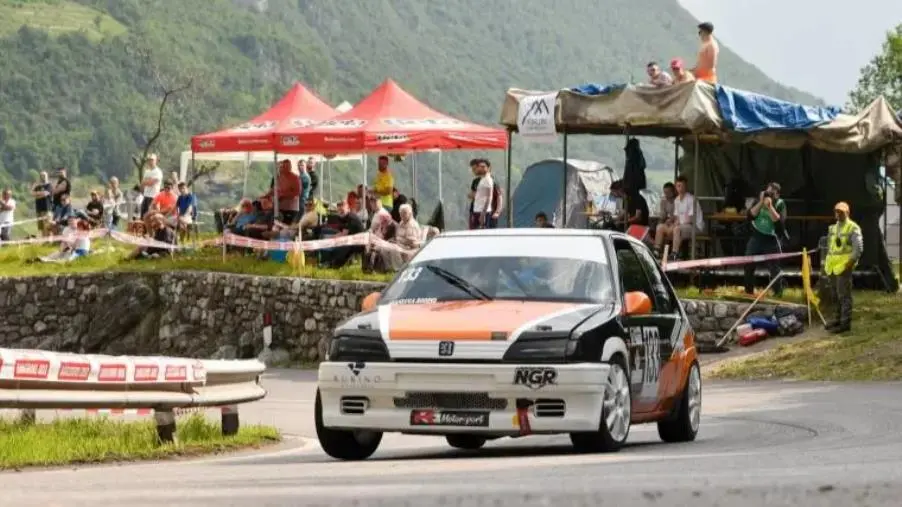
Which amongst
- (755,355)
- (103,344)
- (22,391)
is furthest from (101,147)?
(22,391)

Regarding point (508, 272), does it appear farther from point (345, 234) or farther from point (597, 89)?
point (345, 234)

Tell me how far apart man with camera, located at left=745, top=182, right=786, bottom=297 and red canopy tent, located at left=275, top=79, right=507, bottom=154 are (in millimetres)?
7023

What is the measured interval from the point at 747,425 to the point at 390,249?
15.5 metres

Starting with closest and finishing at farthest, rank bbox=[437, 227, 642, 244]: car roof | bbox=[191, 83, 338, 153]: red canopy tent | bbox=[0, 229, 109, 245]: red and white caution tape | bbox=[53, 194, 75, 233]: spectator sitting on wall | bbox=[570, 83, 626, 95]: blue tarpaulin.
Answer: bbox=[437, 227, 642, 244]: car roof
bbox=[570, 83, 626, 95]: blue tarpaulin
bbox=[191, 83, 338, 153]: red canopy tent
bbox=[0, 229, 109, 245]: red and white caution tape
bbox=[53, 194, 75, 233]: spectator sitting on wall

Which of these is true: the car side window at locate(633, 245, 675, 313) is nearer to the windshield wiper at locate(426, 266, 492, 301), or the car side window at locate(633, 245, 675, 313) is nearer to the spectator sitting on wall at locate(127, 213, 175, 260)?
the windshield wiper at locate(426, 266, 492, 301)

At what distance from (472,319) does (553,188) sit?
37195 millimetres

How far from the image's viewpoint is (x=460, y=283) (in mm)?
15172

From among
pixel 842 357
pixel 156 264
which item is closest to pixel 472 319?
pixel 842 357

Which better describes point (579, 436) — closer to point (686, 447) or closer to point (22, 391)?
point (686, 447)

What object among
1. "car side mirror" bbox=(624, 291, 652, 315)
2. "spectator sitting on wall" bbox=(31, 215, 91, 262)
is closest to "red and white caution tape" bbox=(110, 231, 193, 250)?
"spectator sitting on wall" bbox=(31, 215, 91, 262)

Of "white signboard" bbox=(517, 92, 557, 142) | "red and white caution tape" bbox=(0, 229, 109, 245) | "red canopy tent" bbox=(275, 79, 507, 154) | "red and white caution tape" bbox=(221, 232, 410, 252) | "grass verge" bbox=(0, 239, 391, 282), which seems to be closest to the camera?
"white signboard" bbox=(517, 92, 557, 142)

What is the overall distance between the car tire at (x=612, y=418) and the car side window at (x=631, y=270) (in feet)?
3.44

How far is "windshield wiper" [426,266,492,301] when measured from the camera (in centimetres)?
1506

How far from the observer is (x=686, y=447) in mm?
15695
